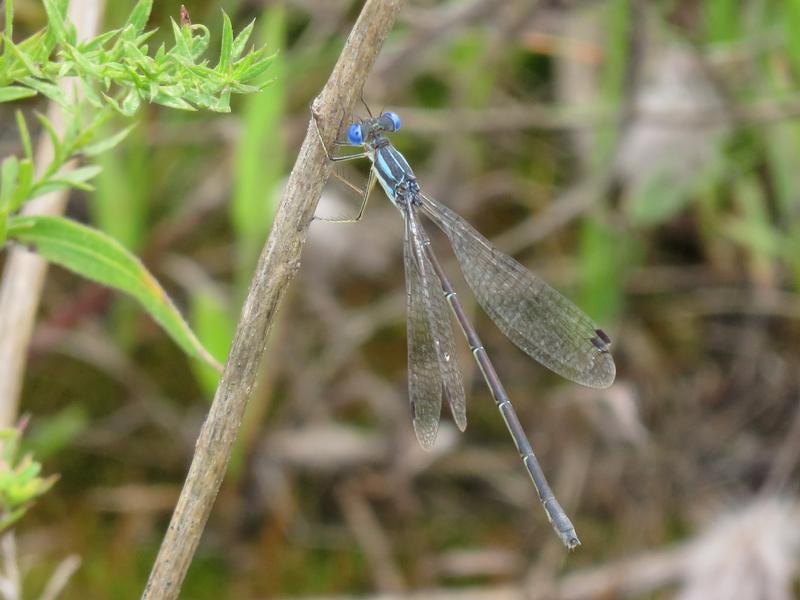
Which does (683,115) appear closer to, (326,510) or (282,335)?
(282,335)

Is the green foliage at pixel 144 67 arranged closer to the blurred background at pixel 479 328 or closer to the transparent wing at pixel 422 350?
the transparent wing at pixel 422 350

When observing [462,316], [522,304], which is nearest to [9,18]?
[462,316]

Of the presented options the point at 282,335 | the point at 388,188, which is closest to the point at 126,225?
the point at 282,335

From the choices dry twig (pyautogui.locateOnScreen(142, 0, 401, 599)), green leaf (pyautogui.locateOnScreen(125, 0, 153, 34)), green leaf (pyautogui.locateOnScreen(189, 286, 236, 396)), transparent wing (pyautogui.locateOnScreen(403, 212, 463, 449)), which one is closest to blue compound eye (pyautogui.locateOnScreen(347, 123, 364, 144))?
transparent wing (pyautogui.locateOnScreen(403, 212, 463, 449))

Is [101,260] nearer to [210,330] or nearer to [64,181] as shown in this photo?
[64,181]

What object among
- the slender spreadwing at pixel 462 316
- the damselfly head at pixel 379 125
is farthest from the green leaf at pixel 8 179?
the damselfly head at pixel 379 125
